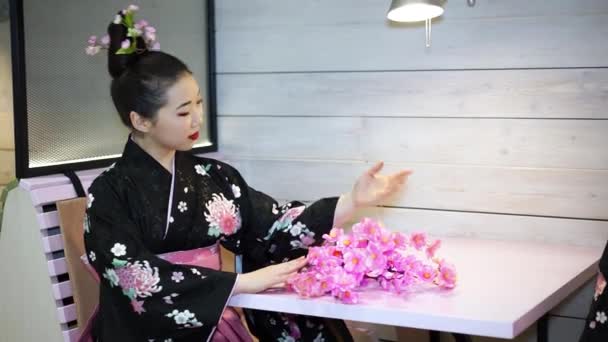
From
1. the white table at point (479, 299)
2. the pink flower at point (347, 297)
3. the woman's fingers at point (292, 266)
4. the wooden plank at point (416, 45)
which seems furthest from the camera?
the wooden plank at point (416, 45)

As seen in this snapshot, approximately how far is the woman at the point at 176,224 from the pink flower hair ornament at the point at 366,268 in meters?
0.07

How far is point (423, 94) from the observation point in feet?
6.48

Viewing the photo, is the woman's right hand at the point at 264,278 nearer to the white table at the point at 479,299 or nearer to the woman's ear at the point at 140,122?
the white table at the point at 479,299

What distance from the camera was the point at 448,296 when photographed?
1372mm

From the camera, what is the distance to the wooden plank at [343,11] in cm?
182

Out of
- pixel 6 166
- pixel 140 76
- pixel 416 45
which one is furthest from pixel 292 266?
pixel 6 166

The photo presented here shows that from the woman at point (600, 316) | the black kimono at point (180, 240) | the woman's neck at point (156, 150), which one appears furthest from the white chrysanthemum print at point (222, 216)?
the woman at point (600, 316)

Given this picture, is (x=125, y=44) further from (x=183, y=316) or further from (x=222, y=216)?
(x=183, y=316)

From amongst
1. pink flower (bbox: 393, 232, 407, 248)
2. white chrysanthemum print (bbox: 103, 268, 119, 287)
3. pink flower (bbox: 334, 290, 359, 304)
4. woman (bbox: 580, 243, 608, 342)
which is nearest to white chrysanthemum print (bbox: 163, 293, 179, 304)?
white chrysanthemum print (bbox: 103, 268, 119, 287)

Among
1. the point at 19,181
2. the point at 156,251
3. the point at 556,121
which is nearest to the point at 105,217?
the point at 156,251

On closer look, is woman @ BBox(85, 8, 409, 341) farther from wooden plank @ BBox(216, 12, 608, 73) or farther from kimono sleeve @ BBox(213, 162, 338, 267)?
wooden plank @ BBox(216, 12, 608, 73)

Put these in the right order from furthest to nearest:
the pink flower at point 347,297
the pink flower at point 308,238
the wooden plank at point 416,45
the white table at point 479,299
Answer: the wooden plank at point 416,45 → the pink flower at point 308,238 → the pink flower at point 347,297 → the white table at point 479,299

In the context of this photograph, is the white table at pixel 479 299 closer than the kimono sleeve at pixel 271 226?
Yes

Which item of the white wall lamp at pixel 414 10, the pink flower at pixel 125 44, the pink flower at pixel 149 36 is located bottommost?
the pink flower at pixel 125 44
